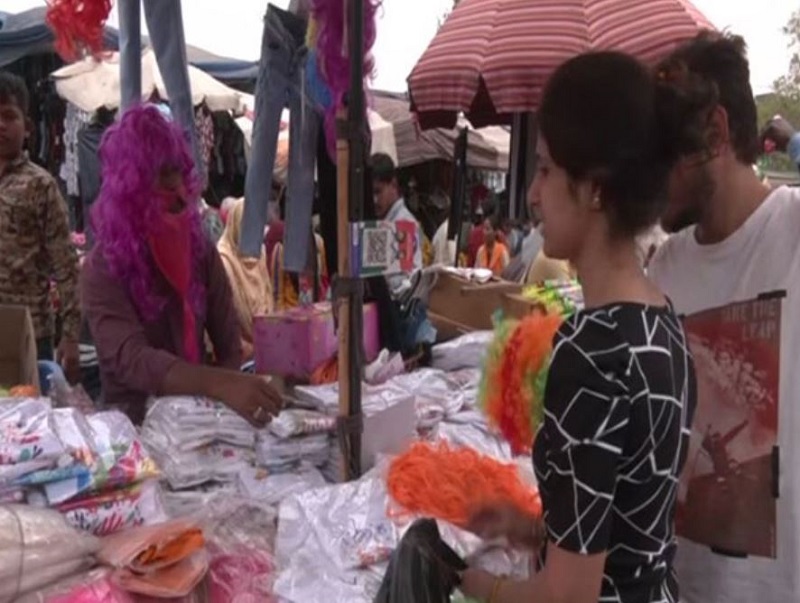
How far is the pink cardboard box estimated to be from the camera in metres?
2.55

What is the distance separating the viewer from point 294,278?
4453 mm

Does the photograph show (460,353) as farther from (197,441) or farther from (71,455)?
(71,455)

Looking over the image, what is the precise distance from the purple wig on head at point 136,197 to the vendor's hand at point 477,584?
126cm

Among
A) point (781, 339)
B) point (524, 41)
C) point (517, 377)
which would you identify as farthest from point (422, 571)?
point (524, 41)

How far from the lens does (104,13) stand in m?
2.39

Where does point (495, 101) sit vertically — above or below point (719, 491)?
above

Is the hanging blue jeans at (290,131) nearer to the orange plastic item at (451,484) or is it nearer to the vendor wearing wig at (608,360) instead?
the orange plastic item at (451,484)

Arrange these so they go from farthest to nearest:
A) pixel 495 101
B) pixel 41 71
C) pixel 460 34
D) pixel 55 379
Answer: pixel 41 71, pixel 460 34, pixel 495 101, pixel 55 379

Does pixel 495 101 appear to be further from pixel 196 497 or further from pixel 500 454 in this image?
pixel 196 497

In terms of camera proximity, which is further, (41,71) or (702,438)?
(41,71)

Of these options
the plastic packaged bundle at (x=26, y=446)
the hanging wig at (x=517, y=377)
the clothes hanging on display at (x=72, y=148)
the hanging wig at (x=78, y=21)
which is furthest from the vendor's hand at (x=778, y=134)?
the clothes hanging on display at (x=72, y=148)

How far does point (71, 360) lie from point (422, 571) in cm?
228

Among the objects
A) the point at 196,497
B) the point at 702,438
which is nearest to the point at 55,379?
the point at 196,497

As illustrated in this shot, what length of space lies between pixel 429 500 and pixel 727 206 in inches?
30.5
